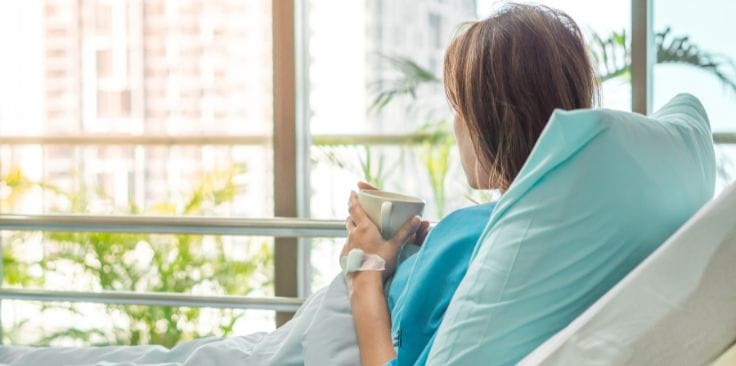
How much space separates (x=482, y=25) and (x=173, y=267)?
84.4 inches

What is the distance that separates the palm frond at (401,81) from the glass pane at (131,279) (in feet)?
1.99

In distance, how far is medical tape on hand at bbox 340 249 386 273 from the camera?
54.7 inches

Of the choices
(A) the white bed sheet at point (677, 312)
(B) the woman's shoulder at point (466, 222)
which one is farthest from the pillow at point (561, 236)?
(B) the woman's shoulder at point (466, 222)

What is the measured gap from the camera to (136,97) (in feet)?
10.6

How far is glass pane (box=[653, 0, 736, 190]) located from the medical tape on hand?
137cm

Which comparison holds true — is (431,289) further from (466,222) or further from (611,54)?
(611,54)

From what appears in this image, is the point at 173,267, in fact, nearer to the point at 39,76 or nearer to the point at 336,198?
the point at 336,198

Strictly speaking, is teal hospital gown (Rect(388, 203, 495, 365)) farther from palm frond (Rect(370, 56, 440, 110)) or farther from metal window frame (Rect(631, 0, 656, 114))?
palm frond (Rect(370, 56, 440, 110))

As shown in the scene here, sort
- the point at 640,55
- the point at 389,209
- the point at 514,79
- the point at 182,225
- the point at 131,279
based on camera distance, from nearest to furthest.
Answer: the point at 514,79
the point at 389,209
the point at 640,55
the point at 182,225
the point at 131,279

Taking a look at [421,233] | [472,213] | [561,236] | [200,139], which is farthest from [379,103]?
[561,236]

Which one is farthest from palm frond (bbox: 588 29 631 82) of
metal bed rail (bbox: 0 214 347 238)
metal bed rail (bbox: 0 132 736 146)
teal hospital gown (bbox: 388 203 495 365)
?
teal hospital gown (bbox: 388 203 495 365)

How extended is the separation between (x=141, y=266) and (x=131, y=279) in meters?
0.05

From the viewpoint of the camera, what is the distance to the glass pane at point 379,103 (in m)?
2.84

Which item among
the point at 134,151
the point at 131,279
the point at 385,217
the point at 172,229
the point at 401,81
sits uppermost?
the point at 401,81
